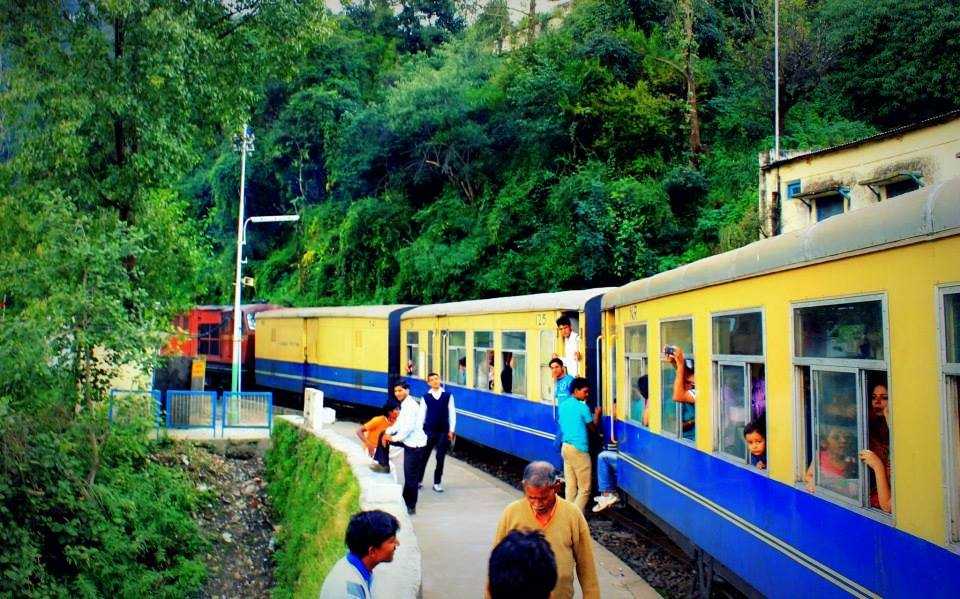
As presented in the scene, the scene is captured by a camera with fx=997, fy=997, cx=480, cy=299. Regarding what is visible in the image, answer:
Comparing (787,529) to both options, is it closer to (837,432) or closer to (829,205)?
(837,432)

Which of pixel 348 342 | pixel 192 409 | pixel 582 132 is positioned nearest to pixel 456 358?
pixel 192 409

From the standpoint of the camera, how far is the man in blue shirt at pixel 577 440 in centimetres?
970

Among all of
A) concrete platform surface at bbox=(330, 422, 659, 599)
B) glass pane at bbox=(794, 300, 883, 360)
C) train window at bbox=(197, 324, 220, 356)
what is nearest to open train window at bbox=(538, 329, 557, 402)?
concrete platform surface at bbox=(330, 422, 659, 599)

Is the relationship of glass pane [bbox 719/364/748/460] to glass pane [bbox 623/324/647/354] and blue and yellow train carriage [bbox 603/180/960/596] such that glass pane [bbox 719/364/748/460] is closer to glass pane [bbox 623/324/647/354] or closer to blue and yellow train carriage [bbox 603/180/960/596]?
blue and yellow train carriage [bbox 603/180/960/596]

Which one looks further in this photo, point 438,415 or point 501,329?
point 501,329

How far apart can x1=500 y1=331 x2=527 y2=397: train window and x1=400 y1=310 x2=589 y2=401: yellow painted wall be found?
0.09m

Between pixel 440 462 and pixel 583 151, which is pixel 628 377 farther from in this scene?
pixel 583 151

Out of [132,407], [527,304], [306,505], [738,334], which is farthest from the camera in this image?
[132,407]

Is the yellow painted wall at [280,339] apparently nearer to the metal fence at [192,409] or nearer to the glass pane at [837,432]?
the metal fence at [192,409]

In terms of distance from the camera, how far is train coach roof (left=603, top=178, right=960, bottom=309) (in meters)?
4.37

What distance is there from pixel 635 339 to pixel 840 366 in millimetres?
5280

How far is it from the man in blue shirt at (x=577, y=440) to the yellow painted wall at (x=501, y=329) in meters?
2.91

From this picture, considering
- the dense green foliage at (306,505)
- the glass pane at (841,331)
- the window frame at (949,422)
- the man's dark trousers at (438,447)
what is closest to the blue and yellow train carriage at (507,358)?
the man's dark trousers at (438,447)

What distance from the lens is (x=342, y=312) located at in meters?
25.5
